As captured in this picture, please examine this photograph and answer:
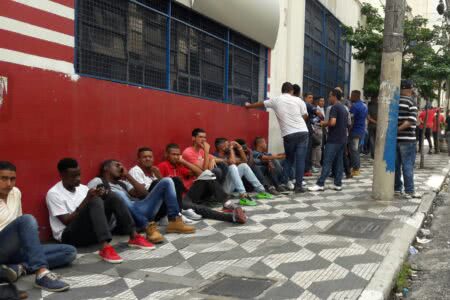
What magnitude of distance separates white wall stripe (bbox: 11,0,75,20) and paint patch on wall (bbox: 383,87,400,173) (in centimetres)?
493

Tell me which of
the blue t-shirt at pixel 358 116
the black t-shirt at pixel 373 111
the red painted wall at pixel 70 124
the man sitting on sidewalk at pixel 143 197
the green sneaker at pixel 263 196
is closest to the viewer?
the red painted wall at pixel 70 124

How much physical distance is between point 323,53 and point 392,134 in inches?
291

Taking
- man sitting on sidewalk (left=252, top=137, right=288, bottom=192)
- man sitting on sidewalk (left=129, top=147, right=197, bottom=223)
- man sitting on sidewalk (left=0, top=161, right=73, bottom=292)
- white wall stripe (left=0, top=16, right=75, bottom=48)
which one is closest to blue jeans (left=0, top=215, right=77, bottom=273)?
man sitting on sidewalk (left=0, top=161, right=73, bottom=292)

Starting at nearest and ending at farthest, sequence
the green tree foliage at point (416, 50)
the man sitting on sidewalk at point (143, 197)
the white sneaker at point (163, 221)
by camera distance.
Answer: the man sitting on sidewalk at point (143, 197)
the white sneaker at point (163, 221)
the green tree foliage at point (416, 50)

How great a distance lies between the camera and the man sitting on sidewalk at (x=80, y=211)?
4383 millimetres

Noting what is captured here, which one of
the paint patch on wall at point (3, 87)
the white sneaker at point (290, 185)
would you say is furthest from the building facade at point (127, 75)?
the white sneaker at point (290, 185)

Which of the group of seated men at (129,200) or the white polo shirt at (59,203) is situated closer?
the group of seated men at (129,200)

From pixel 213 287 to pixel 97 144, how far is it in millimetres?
2447

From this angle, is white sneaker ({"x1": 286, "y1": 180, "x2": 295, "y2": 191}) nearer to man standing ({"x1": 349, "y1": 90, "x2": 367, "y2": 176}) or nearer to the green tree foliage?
man standing ({"x1": 349, "y1": 90, "x2": 367, "y2": 176})

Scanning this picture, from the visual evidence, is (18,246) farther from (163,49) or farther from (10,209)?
(163,49)

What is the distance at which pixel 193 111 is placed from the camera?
7.60 m

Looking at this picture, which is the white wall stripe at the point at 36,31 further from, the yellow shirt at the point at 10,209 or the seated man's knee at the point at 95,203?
the seated man's knee at the point at 95,203

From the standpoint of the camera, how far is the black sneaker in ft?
11.9

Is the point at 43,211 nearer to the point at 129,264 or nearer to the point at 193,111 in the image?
the point at 129,264
